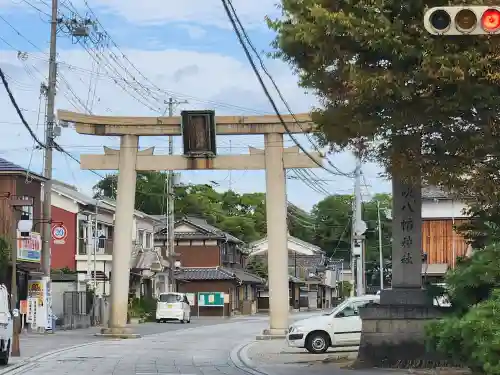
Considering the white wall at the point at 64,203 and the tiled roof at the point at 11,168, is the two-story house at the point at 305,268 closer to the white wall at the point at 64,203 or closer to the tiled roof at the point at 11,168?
the white wall at the point at 64,203

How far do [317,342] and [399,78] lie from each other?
13.5 metres

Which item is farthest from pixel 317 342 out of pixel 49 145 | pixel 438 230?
pixel 438 230

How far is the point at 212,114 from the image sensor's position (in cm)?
3434

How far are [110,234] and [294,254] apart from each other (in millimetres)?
41094

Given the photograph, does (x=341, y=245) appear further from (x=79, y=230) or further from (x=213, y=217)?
(x=79, y=230)

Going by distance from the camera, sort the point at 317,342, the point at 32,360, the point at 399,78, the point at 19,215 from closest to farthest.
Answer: the point at 399,78, the point at 32,360, the point at 317,342, the point at 19,215

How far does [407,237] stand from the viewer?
68.8ft

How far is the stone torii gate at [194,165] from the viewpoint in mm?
34906

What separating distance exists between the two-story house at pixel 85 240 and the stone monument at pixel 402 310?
3302 cm

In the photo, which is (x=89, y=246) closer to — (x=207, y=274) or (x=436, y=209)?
(x=207, y=274)

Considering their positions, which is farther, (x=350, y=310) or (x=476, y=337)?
(x=350, y=310)

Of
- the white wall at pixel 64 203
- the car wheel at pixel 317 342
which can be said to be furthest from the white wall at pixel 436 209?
the white wall at pixel 64 203

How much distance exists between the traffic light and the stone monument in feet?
28.4

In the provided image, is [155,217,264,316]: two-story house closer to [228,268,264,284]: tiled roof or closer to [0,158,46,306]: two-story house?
[228,268,264,284]: tiled roof
